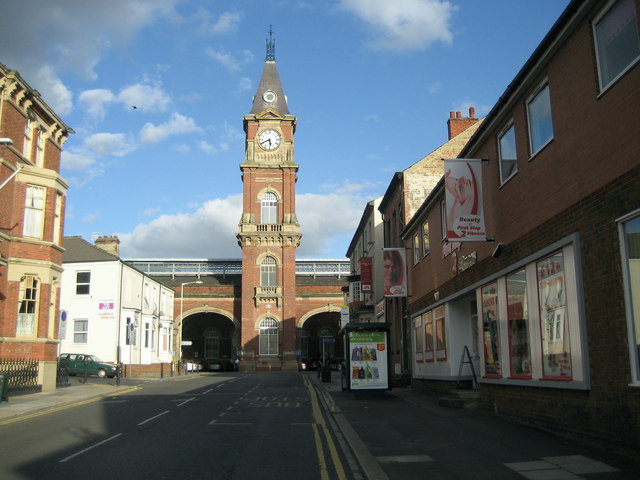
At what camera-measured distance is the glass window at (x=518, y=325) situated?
13.4m

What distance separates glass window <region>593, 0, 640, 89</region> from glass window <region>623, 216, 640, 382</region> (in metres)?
2.37

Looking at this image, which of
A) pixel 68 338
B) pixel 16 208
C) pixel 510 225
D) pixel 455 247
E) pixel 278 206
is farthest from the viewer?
pixel 278 206

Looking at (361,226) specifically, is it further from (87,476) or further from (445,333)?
(87,476)

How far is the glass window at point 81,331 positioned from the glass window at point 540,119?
126 feet

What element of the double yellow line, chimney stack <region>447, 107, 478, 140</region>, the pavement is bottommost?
the double yellow line

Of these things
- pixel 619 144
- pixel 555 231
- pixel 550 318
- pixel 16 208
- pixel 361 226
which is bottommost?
pixel 550 318

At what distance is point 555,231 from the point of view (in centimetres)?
1177

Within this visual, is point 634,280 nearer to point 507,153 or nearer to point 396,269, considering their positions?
point 507,153

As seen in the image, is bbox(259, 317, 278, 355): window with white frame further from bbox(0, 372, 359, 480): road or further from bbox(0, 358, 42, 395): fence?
bbox(0, 372, 359, 480): road

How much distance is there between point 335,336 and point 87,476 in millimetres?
70195

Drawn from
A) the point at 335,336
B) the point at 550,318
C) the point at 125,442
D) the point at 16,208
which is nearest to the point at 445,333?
the point at 550,318

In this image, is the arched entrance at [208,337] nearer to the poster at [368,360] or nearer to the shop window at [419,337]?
the shop window at [419,337]

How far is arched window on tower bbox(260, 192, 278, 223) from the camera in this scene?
66.2 m

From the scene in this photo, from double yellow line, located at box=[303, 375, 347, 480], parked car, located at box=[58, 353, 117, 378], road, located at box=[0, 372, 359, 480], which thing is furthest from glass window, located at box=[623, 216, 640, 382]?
parked car, located at box=[58, 353, 117, 378]
